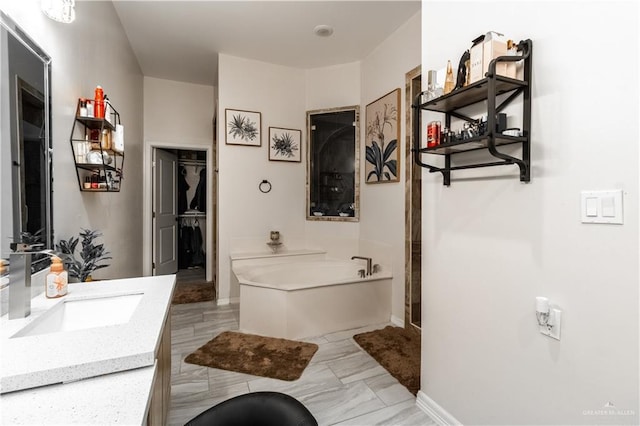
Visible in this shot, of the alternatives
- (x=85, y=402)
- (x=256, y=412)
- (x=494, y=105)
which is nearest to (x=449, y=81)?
(x=494, y=105)

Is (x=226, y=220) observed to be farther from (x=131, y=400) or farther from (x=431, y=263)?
(x=131, y=400)

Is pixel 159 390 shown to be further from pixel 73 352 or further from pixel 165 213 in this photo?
pixel 165 213

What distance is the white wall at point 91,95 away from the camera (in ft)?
5.26

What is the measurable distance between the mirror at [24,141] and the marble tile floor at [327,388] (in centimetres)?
117

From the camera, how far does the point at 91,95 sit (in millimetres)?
2176

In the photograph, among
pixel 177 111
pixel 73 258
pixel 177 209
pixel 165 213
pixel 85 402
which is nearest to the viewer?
pixel 85 402

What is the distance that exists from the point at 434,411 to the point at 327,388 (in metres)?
0.68

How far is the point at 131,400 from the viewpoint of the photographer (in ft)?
2.37

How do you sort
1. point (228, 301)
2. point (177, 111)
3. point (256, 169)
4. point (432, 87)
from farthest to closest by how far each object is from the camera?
point (177, 111) < point (256, 169) < point (228, 301) < point (432, 87)

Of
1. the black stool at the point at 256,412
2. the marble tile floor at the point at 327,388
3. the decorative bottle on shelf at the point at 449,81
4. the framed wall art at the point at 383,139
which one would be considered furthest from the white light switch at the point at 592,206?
the framed wall art at the point at 383,139

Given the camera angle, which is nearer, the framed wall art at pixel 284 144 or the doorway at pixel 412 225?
the doorway at pixel 412 225

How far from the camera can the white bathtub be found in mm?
2787

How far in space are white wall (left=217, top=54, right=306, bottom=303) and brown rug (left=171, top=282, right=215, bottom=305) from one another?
1.37 ft

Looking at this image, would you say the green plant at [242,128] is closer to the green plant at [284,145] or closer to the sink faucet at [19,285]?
the green plant at [284,145]
